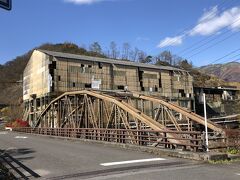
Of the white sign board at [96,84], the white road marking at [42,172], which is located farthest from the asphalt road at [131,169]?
the white sign board at [96,84]

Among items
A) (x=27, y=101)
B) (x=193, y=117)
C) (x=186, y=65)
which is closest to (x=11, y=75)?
(x=186, y=65)

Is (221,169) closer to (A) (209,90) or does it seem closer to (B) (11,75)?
(A) (209,90)

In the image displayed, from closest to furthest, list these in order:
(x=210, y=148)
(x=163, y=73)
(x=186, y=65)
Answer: (x=210, y=148), (x=163, y=73), (x=186, y=65)

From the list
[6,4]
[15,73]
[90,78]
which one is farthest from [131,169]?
[15,73]

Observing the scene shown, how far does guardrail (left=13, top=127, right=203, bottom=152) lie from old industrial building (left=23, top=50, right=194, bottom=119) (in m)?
21.8

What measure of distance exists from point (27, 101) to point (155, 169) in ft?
239

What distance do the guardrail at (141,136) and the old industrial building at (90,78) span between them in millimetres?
21766

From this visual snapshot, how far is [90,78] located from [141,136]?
52.2 metres

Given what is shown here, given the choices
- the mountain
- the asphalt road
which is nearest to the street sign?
the asphalt road

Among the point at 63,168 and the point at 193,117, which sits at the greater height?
the point at 193,117

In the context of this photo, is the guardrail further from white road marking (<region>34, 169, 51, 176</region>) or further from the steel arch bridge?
white road marking (<region>34, 169, 51, 176</region>)

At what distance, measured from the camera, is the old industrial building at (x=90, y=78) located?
6881cm

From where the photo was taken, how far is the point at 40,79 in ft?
238

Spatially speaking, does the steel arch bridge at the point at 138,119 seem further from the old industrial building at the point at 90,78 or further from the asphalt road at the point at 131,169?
the old industrial building at the point at 90,78
